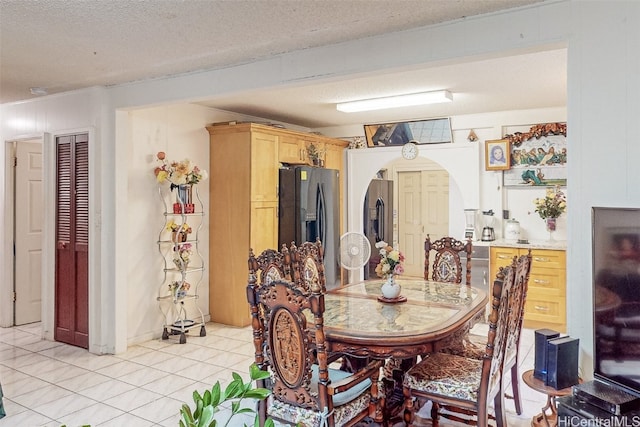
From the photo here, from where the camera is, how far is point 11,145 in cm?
523

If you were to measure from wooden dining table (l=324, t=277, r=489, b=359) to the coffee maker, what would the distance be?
7.03 feet

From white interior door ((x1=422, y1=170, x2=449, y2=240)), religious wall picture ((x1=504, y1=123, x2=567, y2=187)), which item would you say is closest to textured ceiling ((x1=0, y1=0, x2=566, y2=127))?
religious wall picture ((x1=504, y1=123, x2=567, y2=187))

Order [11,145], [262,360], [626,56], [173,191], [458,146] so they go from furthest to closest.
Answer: [458,146]
[11,145]
[173,191]
[262,360]
[626,56]

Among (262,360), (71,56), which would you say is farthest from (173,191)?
(262,360)

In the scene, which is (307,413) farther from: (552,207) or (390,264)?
(552,207)

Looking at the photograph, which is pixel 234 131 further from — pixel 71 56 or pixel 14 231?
pixel 14 231

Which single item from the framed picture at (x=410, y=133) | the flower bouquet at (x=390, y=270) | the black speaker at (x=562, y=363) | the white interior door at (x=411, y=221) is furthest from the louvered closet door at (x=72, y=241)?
the white interior door at (x=411, y=221)

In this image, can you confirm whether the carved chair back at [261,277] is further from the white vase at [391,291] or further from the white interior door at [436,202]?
the white interior door at [436,202]

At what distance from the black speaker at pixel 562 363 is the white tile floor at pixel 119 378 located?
85cm

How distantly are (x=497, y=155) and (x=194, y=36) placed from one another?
3931mm

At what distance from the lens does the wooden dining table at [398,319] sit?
228cm

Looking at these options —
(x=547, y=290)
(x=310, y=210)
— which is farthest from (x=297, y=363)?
(x=547, y=290)

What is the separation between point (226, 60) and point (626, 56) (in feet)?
8.22

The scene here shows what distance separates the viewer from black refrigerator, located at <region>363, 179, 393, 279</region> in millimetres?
6930
